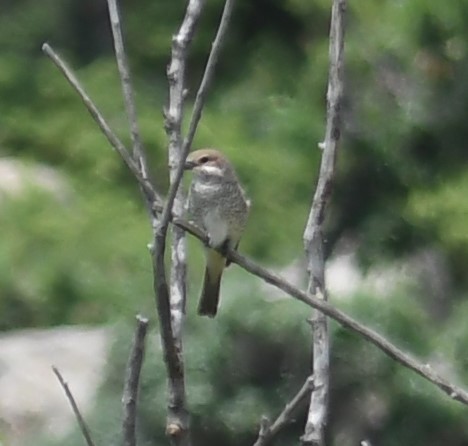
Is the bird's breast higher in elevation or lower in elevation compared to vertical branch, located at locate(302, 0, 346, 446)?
higher

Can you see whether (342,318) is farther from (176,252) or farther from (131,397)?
(176,252)

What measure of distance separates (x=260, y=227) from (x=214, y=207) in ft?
8.80

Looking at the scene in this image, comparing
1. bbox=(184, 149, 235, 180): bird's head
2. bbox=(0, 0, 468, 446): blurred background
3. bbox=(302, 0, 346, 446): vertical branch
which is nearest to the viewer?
bbox=(302, 0, 346, 446): vertical branch

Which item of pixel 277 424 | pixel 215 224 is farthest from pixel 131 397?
pixel 215 224

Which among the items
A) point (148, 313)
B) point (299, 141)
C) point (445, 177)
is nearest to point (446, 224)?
point (445, 177)

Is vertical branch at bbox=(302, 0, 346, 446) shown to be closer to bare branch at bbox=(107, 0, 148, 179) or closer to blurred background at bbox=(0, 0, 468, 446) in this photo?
bare branch at bbox=(107, 0, 148, 179)

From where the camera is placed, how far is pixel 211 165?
2189 millimetres

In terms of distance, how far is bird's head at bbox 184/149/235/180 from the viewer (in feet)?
7.07

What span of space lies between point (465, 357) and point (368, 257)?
135 cm

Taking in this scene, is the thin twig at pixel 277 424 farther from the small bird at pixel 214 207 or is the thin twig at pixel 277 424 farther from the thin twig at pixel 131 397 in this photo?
the small bird at pixel 214 207

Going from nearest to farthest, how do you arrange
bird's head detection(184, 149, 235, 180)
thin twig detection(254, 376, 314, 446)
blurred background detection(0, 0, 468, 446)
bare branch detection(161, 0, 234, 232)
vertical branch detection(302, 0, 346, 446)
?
bare branch detection(161, 0, 234, 232)
thin twig detection(254, 376, 314, 446)
vertical branch detection(302, 0, 346, 446)
bird's head detection(184, 149, 235, 180)
blurred background detection(0, 0, 468, 446)

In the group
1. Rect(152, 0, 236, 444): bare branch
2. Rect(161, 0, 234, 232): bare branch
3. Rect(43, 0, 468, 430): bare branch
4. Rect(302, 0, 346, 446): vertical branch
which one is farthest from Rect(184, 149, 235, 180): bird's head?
Rect(161, 0, 234, 232): bare branch

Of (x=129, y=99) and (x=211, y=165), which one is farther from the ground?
(x=211, y=165)

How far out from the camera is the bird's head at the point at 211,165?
215 centimetres
